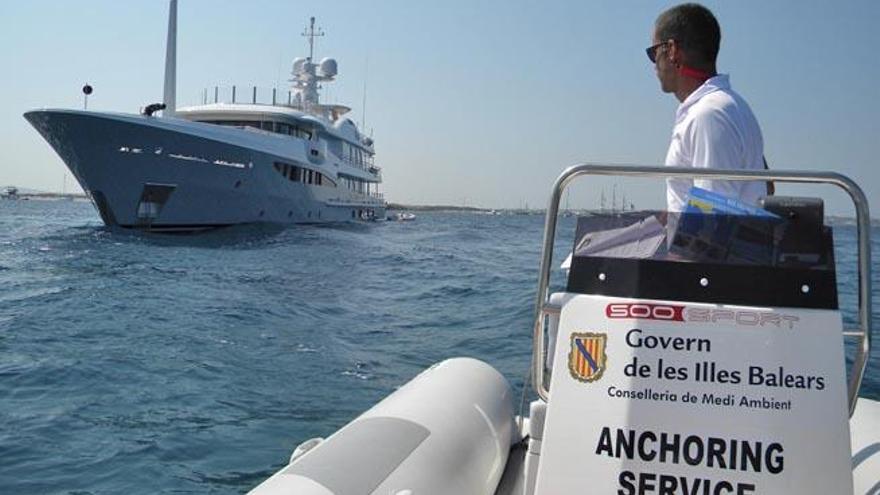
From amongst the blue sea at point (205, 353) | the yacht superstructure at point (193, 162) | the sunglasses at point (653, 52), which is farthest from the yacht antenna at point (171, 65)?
the sunglasses at point (653, 52)

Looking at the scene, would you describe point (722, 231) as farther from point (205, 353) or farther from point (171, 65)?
point (171, 65)

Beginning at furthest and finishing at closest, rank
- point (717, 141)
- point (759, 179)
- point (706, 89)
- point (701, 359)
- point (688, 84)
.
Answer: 1. point (688, 84)
2. point (706, 89)
3. point (717, 141)
4. point (759, 179)
5. point (701, 359)

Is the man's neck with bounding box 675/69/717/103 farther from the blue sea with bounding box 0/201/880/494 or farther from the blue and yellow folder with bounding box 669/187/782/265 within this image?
the blue sea with bounding box 0/201/880/494

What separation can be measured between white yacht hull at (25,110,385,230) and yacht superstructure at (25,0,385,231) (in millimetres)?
32

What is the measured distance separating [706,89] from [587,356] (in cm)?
111

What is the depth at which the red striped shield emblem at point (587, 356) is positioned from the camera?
70.7 inches

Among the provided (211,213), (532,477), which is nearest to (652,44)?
(532,477)

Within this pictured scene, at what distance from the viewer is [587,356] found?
5.93 feet

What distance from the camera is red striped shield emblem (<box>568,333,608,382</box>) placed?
5.89ft

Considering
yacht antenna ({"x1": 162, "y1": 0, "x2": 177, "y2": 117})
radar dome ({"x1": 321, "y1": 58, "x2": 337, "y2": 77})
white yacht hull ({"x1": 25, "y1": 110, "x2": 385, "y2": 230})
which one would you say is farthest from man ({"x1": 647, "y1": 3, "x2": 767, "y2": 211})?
radar dome ({"x1": 321, "y1": 58, "x2": 337, "y2": 77})

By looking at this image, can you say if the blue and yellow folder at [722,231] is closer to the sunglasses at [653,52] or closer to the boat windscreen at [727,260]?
the boat windscreen at [727,260]

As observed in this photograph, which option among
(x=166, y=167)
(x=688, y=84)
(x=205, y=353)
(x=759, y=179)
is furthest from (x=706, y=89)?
(x=166, y=167)

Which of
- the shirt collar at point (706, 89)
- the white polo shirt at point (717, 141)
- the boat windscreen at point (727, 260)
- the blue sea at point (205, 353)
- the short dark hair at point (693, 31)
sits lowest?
the blue sea at point (205, 353)

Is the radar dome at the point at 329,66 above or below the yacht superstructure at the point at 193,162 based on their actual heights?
above
